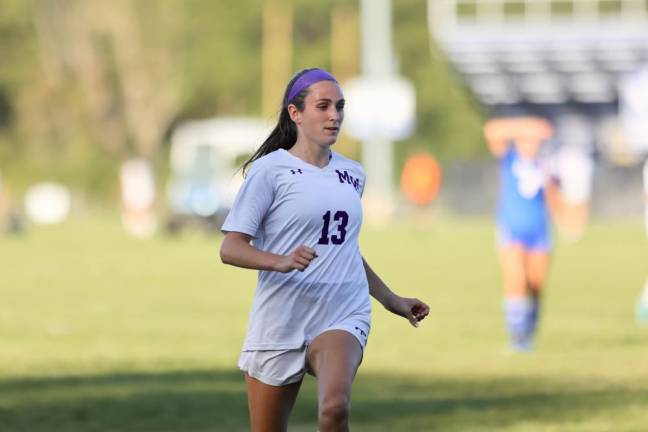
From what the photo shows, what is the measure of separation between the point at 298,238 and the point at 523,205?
9.31m

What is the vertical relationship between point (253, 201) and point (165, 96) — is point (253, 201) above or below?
above

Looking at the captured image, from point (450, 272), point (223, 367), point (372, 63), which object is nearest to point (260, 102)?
point (372, 63)

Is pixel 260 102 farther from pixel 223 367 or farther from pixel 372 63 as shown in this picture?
pixel 223 367

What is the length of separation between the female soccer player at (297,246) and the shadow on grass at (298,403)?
4.08 m

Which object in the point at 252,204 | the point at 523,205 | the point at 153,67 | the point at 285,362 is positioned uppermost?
the point at 252,204

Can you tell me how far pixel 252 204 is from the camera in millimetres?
6629

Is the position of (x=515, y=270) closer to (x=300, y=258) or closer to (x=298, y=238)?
(x=298, y=238)

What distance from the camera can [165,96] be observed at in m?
82.3

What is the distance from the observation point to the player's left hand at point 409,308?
A: 7.00 m

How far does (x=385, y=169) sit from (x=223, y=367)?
5195 cm

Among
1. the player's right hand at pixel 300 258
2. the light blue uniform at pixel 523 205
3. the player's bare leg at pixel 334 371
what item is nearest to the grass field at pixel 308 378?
the light blue uniform at pixel 523 205

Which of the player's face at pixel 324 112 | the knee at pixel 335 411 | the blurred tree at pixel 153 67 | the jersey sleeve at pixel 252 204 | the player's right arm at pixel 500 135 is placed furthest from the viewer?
the blurred tree at pixel 153 67

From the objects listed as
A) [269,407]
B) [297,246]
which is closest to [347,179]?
[297,246]

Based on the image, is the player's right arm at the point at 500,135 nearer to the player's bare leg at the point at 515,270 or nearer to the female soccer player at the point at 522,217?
the female soccer player at the point at 522,217
